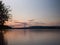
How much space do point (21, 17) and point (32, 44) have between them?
49 centimetres

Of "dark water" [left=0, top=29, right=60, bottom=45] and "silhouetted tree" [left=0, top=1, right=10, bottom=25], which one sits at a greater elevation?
"silhouetted tree" [left=0, top=1, right=10, bottom=25]

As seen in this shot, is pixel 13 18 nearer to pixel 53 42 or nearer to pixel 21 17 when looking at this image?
pixel 21 17

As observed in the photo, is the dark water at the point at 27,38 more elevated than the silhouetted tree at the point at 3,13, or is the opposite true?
the silhouetted tree at the point at 3,13

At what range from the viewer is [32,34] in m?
2.40

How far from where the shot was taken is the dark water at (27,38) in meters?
2.19

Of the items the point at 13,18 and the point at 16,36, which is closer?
the point at 13,18

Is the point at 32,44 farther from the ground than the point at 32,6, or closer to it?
closer to it

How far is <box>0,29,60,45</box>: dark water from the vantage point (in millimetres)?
2190

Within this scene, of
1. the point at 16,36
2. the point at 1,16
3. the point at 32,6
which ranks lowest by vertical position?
the point at 16,36

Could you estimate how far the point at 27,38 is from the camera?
2.31 metres

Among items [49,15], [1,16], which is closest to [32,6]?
[49,15]

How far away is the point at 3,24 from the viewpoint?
85.0 inches

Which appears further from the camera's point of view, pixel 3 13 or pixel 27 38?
pixel 27 38

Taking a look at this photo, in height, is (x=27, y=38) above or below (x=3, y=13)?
below
